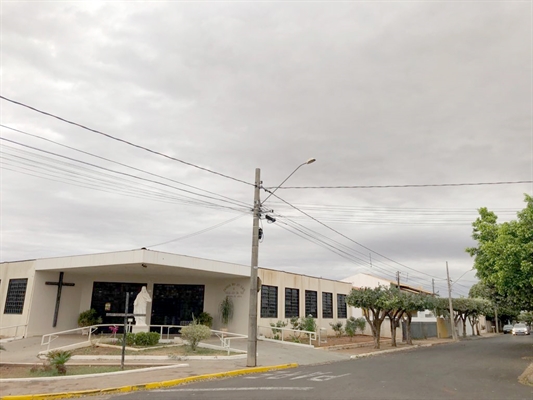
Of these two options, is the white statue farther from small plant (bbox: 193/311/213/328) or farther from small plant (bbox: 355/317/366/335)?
small plant (bbox: 355/317/366/335)

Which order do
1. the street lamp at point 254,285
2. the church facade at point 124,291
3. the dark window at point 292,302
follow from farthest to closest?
1. the dark window at point 292,302
2. the church facade at point 124,291
3. the street lamp at point 254,285

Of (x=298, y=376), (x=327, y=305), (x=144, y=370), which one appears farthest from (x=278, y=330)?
(x=144, y=370)

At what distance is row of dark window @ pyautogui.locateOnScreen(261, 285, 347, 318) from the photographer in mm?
29105

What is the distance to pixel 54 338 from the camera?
22.2 metres

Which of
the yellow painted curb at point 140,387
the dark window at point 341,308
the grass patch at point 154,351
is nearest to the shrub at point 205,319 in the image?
the grass patch at point 154,351

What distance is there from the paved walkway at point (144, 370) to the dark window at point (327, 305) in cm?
1109

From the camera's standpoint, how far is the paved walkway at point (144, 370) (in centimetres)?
1148

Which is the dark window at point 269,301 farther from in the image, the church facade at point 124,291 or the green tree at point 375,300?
the green tree at point 375,300

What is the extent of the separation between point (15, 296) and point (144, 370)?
15.7 m

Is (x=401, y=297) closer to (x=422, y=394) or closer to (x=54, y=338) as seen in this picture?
(x=422, y=394)

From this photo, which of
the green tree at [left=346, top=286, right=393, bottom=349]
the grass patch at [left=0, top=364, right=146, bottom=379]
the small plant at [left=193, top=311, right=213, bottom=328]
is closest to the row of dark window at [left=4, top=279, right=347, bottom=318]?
the small plant at [left=193, top=311, right=213, bottom=328]

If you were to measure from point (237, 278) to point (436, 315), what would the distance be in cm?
3105

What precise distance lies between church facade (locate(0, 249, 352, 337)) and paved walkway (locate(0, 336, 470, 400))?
2585 millimetres

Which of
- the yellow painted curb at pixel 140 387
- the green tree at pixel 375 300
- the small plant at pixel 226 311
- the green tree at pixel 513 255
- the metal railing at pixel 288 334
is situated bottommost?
the yellow painted curb at pixel 140 387
